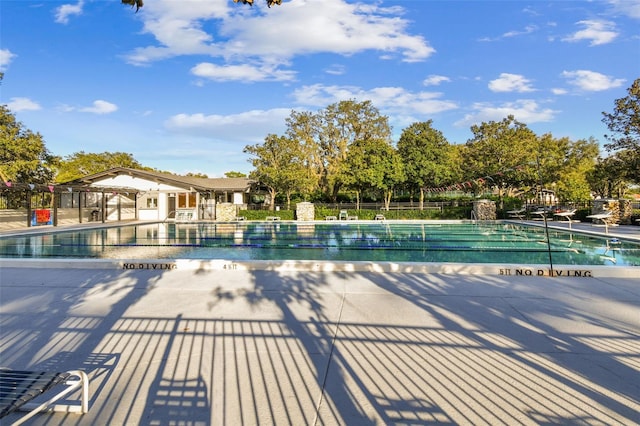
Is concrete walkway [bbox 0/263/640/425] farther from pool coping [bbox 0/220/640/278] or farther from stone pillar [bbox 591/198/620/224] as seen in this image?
stone pillar [bbox 591/198/620/224]

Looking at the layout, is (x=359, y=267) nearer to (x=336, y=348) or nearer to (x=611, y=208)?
(x=336, y=348)

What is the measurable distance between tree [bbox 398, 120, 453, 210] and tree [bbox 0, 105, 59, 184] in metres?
25.1

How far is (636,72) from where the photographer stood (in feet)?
66.4

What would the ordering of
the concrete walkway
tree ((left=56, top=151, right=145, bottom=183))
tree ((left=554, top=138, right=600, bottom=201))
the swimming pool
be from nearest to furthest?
the concrete walkway < the swimming pool < tree ((left=554, top=138, right=600, bottom=201)) < tree ((left=56, top=151, right=145, bottom=183))

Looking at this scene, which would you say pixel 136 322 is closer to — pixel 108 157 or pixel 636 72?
pixel 636 72

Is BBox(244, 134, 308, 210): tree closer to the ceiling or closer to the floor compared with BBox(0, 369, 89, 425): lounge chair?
closer to the ceiling

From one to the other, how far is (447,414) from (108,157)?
4860cm

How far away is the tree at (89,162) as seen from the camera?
4003 centimetres

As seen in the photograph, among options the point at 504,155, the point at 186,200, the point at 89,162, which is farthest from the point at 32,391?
the point at 89,162

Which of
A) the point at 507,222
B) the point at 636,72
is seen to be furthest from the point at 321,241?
the point at 636,72

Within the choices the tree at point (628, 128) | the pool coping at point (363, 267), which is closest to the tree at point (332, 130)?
the tree at point (628, 128)

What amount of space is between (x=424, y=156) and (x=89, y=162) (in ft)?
121

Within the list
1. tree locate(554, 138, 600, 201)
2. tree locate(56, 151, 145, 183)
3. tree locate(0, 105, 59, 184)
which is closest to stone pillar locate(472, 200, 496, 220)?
tree locate(554, 138, 600, 201)

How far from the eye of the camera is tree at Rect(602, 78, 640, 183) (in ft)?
66.0
